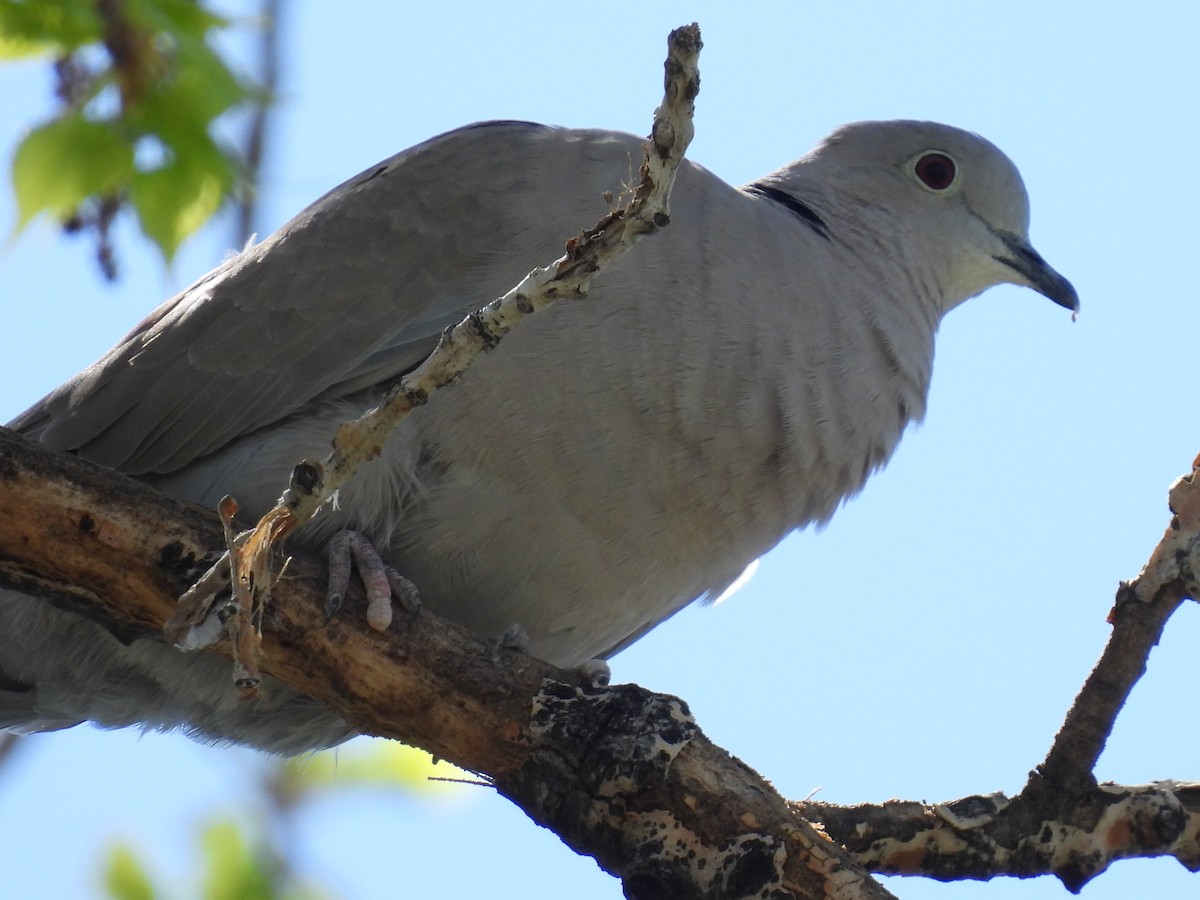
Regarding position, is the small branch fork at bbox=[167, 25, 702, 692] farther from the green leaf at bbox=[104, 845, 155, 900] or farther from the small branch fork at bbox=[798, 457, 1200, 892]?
the small branch fork at bbox=[798, 457, 1200, 892]

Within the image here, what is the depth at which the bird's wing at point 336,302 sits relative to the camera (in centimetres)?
393

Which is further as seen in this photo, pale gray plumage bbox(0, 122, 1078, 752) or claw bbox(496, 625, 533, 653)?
pale gray plumage bbox(0, 122, 1078, 752)

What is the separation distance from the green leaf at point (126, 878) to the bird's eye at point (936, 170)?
3279 mm

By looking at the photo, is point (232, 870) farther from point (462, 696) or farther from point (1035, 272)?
point (1035, 272)

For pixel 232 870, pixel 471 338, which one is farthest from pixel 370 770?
pixel 471 338

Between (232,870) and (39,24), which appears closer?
(39,24)

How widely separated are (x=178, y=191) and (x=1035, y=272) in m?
3.03

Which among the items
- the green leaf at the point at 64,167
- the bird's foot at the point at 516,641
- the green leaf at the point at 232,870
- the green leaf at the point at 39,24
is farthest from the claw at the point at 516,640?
the green leaf at the point at 39,24

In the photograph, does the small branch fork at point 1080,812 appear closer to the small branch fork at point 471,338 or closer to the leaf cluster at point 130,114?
the small branch fork at point 471,338

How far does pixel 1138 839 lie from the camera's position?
3484 millimetres

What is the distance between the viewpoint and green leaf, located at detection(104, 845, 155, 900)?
3.65 metres

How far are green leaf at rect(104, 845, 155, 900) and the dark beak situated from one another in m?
3.32

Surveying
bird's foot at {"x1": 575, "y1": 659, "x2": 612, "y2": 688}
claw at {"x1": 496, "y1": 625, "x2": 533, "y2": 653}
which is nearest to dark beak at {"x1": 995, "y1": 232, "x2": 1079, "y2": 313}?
bird's foot at {"x1": 575, "y1": 659, "x2": 612, "y2": 688}

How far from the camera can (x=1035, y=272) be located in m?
5.09
